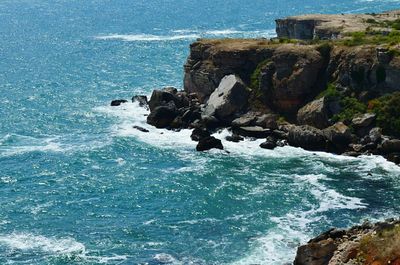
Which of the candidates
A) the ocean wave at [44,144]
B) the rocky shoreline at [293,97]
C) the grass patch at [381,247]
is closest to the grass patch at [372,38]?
the rocky shoreline at [293,97]

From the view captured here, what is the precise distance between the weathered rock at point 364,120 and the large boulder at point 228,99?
18.8 metres

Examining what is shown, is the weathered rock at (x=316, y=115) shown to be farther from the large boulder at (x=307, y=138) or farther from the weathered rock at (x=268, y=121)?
the weathered rock at (x=268, y=121)

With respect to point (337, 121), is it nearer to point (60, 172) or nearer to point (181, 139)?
point (181, 139)

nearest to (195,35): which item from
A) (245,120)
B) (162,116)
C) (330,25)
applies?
(330,25)

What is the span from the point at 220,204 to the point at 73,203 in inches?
674

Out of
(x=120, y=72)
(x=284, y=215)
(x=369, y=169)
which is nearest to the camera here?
(x=284, y=215)

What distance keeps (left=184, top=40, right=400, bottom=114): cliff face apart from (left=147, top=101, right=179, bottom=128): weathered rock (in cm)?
858

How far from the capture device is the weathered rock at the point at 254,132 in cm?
9779

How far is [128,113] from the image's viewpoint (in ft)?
379

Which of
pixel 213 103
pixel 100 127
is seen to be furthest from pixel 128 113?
pixel 213 103

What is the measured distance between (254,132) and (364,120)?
15592 millimetres

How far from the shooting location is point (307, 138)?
303 ft

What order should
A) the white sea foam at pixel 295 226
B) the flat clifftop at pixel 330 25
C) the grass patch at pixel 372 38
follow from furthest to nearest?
the flat clifftop at pixel 330 25, the grass patch at pixel 372 38, the white sea foam at pixel 295 226

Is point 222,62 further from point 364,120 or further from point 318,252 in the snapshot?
point 318,252
